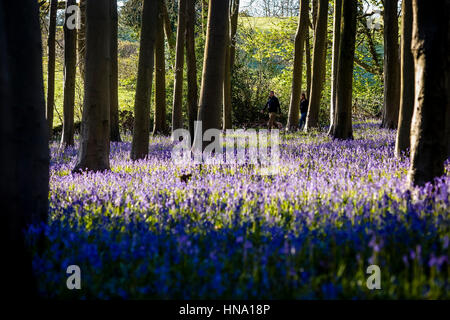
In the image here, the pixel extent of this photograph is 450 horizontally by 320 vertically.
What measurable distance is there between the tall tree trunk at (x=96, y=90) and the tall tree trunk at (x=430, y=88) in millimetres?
5541

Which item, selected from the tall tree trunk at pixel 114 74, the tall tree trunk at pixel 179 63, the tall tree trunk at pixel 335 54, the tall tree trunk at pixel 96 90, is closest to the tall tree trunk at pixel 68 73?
the tall tree trunk at pixel 114 74

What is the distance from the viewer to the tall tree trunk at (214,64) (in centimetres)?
938

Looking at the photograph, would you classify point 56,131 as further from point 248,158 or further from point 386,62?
point 248,158

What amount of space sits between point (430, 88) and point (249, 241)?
2742 mm

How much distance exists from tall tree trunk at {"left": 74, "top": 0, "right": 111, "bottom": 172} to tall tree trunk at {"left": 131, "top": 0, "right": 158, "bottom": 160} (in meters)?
2.00

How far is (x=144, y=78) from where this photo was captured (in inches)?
413

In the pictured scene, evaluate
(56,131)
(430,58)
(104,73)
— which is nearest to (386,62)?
(104,73)

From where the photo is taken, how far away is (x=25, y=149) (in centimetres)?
414

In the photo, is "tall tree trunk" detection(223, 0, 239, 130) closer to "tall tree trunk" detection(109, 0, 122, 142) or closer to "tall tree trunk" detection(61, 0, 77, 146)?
"tall tree trunk" detection(109, 0, 122, 142)

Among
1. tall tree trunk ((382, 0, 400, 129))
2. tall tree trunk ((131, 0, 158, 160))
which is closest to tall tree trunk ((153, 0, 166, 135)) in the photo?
tall tree trunk ((382, 0, 400, 129))

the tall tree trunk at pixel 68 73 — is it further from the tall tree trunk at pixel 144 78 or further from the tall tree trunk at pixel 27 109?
the tall tree trunk at pixel 27 109

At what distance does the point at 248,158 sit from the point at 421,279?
700cm

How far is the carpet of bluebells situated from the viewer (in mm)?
2777

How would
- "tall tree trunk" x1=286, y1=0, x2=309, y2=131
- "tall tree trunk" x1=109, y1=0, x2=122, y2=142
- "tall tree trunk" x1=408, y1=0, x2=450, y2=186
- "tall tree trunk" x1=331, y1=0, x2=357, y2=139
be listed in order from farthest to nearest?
"tall tree trunk" x1=286, y1=0, x2=309, y2=131
"tall tree trunk" x1=109, y1=0, x2=122, y2=142
"tall tree trunk" x1=331, y1=0, x2=357, y2=139
"tall tree trunk" x1=408, y1=0, x2=450, y2=186
